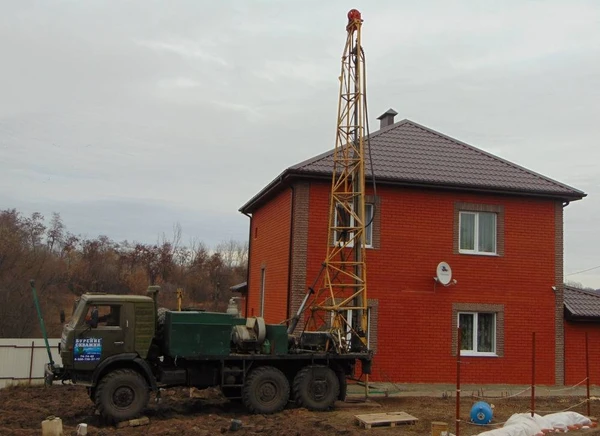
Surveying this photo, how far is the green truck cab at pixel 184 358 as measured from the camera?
513 inches

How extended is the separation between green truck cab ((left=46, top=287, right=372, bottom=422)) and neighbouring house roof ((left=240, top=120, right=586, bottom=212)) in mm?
5394

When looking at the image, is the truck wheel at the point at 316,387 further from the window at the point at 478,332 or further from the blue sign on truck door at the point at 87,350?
the window at the point at 478,332

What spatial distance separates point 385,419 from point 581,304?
10021 millimetres

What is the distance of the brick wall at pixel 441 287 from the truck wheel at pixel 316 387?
156 inches

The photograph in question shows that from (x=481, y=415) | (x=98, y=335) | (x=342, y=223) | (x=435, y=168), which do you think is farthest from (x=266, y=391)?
(x=435, y=168)

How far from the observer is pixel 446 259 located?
19.3 m

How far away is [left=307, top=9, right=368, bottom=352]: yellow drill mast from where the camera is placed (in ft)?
55.9

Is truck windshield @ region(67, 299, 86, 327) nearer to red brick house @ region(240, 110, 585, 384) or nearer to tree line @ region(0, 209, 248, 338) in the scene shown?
red brick house @ region(240, 110, 585, 384)

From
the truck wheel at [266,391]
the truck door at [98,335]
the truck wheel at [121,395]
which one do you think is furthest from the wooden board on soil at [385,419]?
the truck door at [98,335]

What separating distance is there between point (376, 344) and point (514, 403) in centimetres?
390

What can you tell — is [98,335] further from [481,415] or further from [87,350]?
[481,415]

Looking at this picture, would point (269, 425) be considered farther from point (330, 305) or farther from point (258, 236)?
point (258, 236)

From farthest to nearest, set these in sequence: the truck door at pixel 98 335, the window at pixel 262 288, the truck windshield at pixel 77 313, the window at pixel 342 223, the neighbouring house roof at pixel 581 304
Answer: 1. the window at pixel 262 288
2. the neighbouring house roof at pixel 581 304
3. the window at pixel 342 223
4. the truck windshield at pixel 77 313
5. the truck door at pixel 98 335

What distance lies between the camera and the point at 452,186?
19.2 meters
